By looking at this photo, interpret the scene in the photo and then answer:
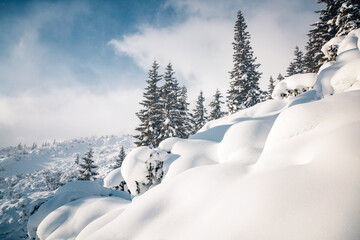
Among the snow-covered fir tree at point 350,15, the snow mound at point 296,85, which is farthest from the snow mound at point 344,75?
the snow-covered fir tree at point 350,15

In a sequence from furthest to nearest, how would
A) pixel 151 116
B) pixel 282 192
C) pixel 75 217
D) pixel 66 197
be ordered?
pixel 151 116 < pixel 66 197 < pixel 75 217 < pixel 282 192

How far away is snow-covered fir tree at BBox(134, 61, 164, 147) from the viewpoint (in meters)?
18.5

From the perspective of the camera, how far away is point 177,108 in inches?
807

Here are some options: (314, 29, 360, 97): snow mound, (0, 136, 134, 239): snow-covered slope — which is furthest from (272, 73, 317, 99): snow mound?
(0, 136, 134, 239): snow-covered slope

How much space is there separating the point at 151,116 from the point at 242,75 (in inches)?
529

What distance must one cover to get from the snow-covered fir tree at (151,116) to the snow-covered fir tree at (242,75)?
33.5 ft

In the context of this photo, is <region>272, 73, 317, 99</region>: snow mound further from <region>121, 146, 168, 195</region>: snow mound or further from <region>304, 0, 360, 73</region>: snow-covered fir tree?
<region>121, 146, 168, 195</region>: snow mound

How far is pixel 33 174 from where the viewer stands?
7925 cm

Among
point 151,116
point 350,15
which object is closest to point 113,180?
point 151,116

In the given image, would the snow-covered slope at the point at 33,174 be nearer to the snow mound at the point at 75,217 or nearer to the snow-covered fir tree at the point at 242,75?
the snow mound at the point at 75,217

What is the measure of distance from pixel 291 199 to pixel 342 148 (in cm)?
100

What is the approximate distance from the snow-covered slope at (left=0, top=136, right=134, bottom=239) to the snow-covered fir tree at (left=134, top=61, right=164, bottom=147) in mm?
9750

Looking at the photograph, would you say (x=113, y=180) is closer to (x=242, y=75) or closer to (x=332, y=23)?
(x=242, y=75)

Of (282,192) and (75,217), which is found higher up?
(282,192)
